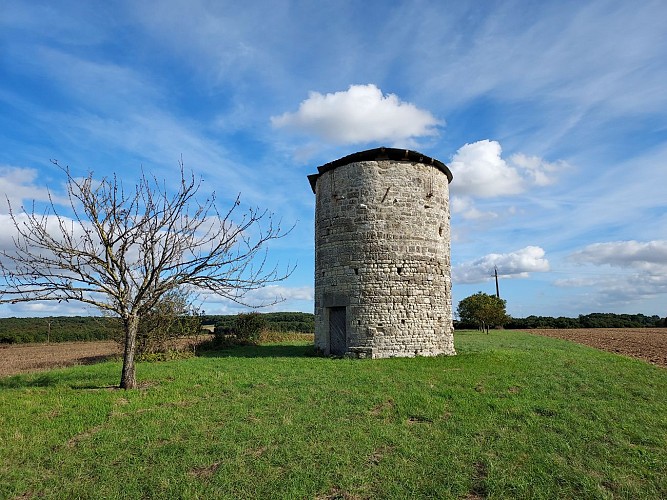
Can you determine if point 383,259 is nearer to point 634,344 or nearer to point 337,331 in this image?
point 337,331

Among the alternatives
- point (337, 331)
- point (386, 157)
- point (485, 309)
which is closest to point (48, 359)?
point (337, 331)

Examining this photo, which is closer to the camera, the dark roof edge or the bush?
the dark roof edge

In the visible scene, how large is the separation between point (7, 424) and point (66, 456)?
2242 mm

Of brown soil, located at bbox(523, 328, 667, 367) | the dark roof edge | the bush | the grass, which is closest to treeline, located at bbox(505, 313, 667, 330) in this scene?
brown soil, located at bbox(523, 328, 667, 367)

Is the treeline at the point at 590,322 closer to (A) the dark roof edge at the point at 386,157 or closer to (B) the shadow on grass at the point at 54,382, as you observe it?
(A) the dark roof edge at the point at 386,157

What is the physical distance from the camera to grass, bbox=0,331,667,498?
5.33 m

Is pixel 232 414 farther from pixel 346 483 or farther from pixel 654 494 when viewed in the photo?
pixel 654 494

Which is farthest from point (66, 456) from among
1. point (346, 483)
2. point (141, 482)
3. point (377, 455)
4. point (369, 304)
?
point (369, 304)

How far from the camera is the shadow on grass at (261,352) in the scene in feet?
55.0

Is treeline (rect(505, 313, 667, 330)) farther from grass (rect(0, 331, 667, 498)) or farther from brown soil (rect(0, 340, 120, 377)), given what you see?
grass (rect(0, 331, 667, 498))

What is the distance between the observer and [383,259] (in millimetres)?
15102

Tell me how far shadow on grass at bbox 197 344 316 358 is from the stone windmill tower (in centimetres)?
126

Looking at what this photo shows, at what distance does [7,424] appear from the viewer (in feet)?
24.2

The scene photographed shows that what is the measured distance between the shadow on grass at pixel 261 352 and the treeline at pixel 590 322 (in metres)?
47.9
